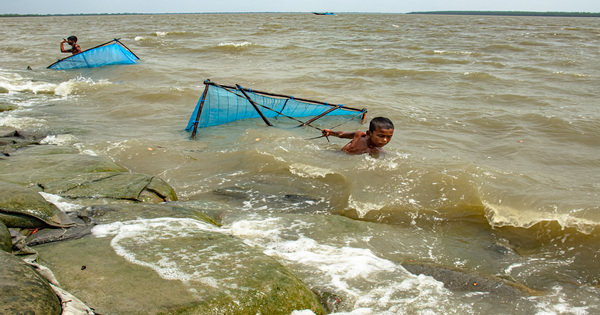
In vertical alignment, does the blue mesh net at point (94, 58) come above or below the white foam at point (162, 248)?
above

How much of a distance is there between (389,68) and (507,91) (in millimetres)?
4367

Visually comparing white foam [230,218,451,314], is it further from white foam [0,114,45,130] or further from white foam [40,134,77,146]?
white foam [0,114,45,130]

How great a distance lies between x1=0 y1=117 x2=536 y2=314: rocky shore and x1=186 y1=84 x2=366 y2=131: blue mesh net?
3866 mm

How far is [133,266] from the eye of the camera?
2543 mm

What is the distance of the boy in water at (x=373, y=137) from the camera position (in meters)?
5.88

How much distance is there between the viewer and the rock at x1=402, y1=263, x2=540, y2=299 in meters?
3.03

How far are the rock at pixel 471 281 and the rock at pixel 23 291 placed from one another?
2379mm

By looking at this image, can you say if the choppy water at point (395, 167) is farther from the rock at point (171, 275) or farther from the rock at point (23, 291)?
the rock at point (23, 291)

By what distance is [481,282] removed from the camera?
10.2 ft

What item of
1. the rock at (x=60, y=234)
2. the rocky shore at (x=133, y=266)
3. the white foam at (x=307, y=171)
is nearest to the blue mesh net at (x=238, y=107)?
the white foam at (x=307, y=171)

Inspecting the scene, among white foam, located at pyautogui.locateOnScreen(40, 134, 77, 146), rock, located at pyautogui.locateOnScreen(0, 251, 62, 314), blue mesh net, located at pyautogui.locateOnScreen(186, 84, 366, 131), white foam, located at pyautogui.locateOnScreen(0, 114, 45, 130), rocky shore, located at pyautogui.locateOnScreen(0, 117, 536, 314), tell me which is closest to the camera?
rock, located at pyautogui.locateOnScreen(0, 251, 62, 314)

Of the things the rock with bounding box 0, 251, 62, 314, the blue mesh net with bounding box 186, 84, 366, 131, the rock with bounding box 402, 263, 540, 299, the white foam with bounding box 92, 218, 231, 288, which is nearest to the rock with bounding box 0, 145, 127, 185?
Result: the white foam with bounding box 92, 218, 231, 288

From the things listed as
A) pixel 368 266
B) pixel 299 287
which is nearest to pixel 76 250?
pixel 299 287

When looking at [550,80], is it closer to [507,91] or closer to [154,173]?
[507,91]
